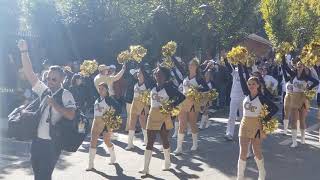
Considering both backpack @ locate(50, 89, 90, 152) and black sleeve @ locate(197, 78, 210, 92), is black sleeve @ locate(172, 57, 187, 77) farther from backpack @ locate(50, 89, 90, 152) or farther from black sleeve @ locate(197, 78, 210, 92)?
backpack @ locate(50, 89, 90, 152)

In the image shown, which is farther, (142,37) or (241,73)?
(142,37)

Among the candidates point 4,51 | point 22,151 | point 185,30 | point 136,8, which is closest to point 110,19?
point 136,8

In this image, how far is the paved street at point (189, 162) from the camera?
8.39m

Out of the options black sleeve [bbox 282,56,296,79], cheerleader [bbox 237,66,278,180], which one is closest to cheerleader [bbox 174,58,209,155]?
black sleeve [bbox 282,56,296,79]

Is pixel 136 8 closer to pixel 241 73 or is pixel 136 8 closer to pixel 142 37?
pixel 142 37

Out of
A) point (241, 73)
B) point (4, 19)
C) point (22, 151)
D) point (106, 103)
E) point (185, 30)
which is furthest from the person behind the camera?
point (4, 19)

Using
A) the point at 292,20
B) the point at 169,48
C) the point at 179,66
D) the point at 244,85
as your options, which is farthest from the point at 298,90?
the point at 292,20

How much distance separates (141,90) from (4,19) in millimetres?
13984

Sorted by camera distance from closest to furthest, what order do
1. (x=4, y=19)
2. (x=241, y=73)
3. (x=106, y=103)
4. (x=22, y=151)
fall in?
(x=241, y=73)
(x=106, y=103)
(x=22, y=151)
(x=4, y=19)

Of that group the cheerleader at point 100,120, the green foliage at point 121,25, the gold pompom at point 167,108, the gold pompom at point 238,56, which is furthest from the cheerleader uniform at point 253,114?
the green foliage at point 121,25

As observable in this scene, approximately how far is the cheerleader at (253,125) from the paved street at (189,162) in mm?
773

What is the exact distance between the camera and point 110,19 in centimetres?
1856

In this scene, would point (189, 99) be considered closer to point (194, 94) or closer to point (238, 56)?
point (194, 94)

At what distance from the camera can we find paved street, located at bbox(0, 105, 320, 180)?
8.39 metres
